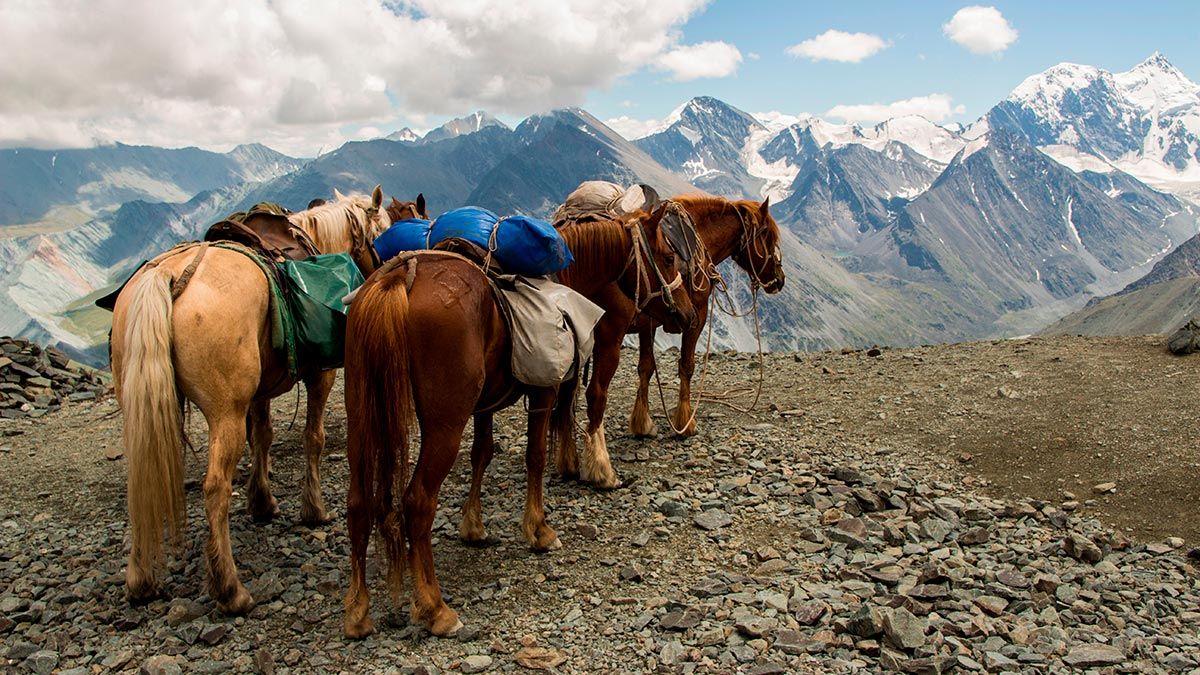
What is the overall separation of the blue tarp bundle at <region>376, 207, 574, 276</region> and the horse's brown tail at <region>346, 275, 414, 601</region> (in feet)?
3.80

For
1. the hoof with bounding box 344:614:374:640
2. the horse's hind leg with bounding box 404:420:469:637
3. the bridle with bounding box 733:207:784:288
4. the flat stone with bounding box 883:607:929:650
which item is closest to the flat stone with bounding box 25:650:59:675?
the hoof with bounding box 344:614:374:640

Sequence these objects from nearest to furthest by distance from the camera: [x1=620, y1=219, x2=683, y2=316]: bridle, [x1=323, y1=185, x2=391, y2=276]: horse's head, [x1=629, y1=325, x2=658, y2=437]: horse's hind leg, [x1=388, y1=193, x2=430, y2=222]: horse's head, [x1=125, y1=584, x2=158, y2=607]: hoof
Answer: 1. [x1=125, y1=584, x2=158, y2=607]: hoof
2. [x1=620, y1=219, x2=683, y2=316]: bridle
3. [x1=323, y1=185, x2=391, y2=276]: horse's head
4. [x1=388, y1=193, x2=430, y2=222]: horse's head
5. [x1=629, y1=325, x2=658, y2=437]: horse's hind leg

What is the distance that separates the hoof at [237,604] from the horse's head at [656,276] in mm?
4322

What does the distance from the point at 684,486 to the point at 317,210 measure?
4.91m

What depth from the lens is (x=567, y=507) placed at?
754 cm

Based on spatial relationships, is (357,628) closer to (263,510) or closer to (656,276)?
(263,510)

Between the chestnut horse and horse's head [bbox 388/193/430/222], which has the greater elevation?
horse's head [bbox 388/193/430/222]

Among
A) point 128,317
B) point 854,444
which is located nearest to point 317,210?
point 128,317

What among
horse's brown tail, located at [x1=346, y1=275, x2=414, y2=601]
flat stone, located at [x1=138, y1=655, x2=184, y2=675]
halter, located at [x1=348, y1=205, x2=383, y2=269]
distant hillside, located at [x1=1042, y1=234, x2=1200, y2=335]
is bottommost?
distant hillside, located at [x1=1042, y1=234, x2=1200, y2=335]

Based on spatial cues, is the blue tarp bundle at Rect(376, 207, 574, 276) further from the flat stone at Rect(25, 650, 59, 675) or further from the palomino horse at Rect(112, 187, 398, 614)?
the flat stone at Rect(25, 650, 59, 675)

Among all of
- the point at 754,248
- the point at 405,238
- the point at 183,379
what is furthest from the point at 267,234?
the point at 754,248

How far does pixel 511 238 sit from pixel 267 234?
2.62 m

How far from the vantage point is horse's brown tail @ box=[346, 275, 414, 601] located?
4926 millimetres

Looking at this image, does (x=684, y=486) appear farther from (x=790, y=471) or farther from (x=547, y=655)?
(x=547, y=655)
